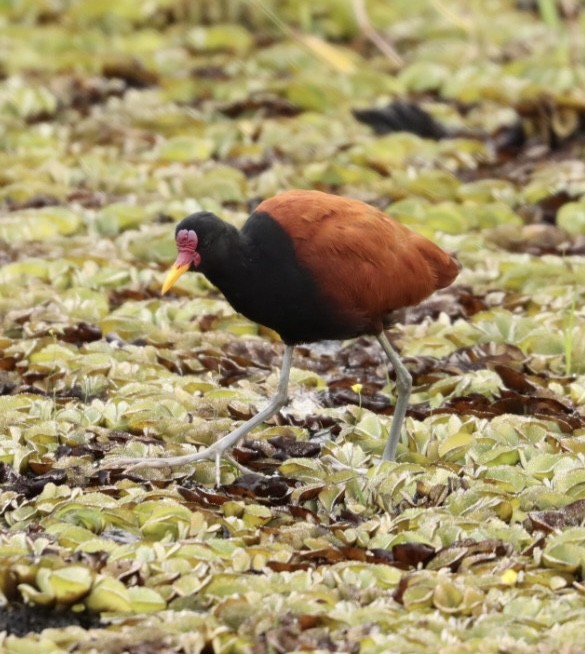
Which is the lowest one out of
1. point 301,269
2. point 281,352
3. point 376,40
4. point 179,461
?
point 281,352

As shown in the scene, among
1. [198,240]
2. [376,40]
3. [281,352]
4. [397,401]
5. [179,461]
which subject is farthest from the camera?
[376,40]

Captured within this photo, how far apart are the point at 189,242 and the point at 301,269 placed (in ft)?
1.39

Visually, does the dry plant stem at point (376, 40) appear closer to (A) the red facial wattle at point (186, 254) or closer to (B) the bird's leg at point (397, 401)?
(B) the bird's leg at point (397, 401)

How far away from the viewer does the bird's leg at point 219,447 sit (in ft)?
17.6

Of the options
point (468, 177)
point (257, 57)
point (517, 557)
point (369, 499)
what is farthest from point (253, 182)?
point (517, 557)

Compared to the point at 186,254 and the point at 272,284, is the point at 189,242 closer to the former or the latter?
the point at 186,254

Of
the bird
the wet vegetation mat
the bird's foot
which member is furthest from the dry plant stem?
the bird's foot

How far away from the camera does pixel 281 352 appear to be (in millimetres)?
6906

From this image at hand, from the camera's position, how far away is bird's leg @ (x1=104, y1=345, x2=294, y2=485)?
538 centimetres

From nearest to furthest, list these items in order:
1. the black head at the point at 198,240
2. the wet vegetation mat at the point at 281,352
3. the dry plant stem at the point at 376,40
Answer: the wet vegetation mat at the point at 281,352 < the black head at the point at 198,240 < the dry plant stem at the point at 376,40

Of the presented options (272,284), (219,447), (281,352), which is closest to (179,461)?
(219,447)

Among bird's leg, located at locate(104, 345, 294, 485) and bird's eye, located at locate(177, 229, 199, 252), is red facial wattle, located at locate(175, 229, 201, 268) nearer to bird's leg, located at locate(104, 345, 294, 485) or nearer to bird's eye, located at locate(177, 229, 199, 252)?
bird's eye, located at locate(177, 229, 199, 252)

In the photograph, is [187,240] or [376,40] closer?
[187,240]

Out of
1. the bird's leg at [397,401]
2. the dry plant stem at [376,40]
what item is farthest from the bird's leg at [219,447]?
the dry plant stem at [376,40]
